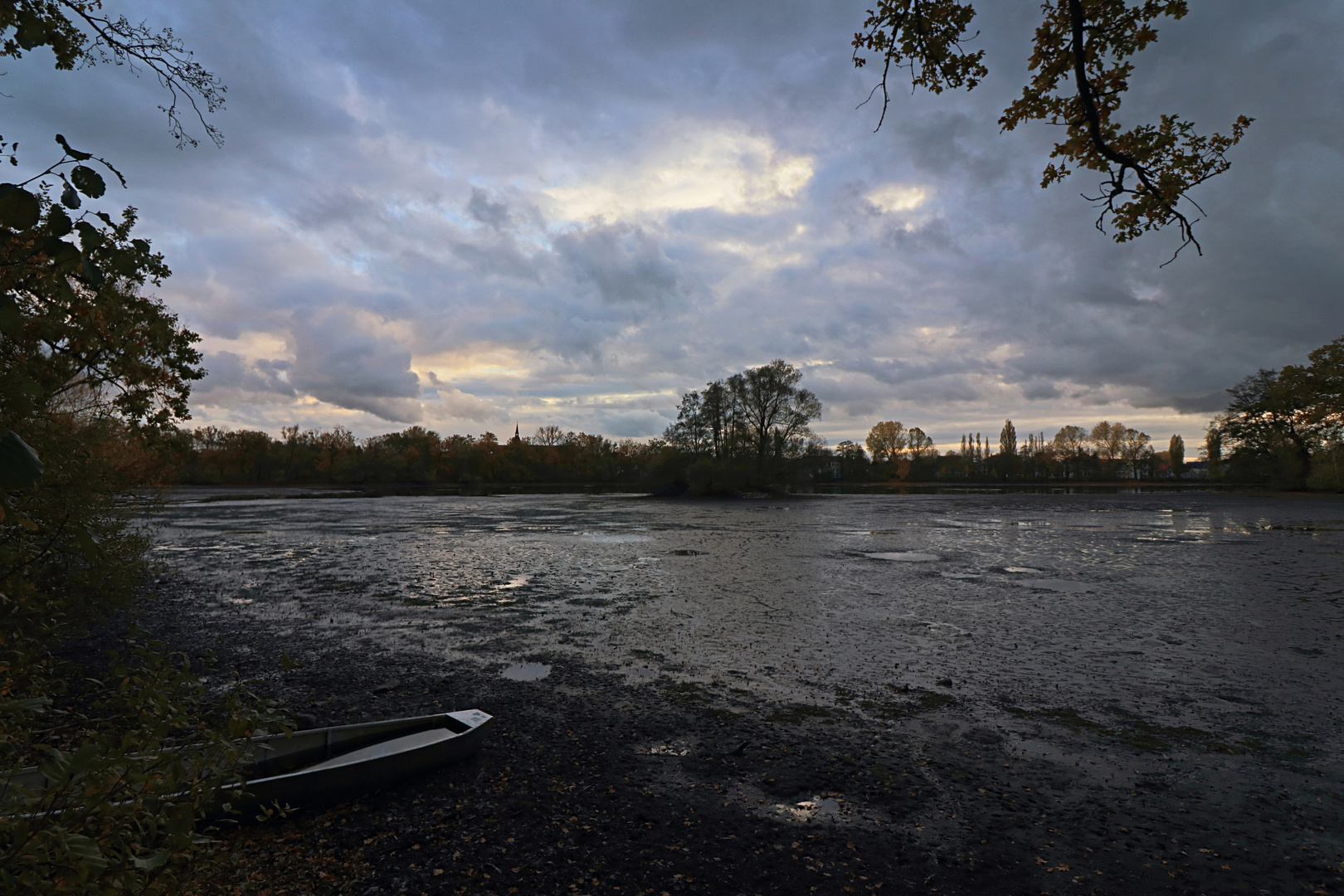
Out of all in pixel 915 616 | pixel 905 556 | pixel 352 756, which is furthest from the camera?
pixel 905 556

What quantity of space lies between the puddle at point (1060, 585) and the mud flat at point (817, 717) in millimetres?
191

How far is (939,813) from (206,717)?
235 inches

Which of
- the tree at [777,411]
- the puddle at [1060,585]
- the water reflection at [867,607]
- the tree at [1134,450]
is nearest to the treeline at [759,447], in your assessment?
the tree at [777,411]

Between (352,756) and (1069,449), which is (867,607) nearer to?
(352,756)

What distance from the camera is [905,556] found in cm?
1650

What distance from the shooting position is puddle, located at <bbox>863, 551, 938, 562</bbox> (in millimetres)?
15852

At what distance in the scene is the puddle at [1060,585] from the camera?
454 inches

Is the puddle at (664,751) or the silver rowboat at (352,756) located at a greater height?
the silver rowboat at (352,756)

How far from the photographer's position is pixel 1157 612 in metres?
9.69

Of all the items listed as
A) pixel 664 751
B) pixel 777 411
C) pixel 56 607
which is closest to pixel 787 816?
pixel 664 751

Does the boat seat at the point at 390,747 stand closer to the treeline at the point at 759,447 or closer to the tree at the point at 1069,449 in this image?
the treeline at the point at 759,447

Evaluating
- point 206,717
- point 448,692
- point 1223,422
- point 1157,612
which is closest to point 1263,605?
point 1157,612

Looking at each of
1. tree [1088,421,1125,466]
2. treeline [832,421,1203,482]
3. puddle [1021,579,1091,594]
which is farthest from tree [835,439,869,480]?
puddle [1021,579,1091,594]

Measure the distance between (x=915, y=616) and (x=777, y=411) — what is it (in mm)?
46290
